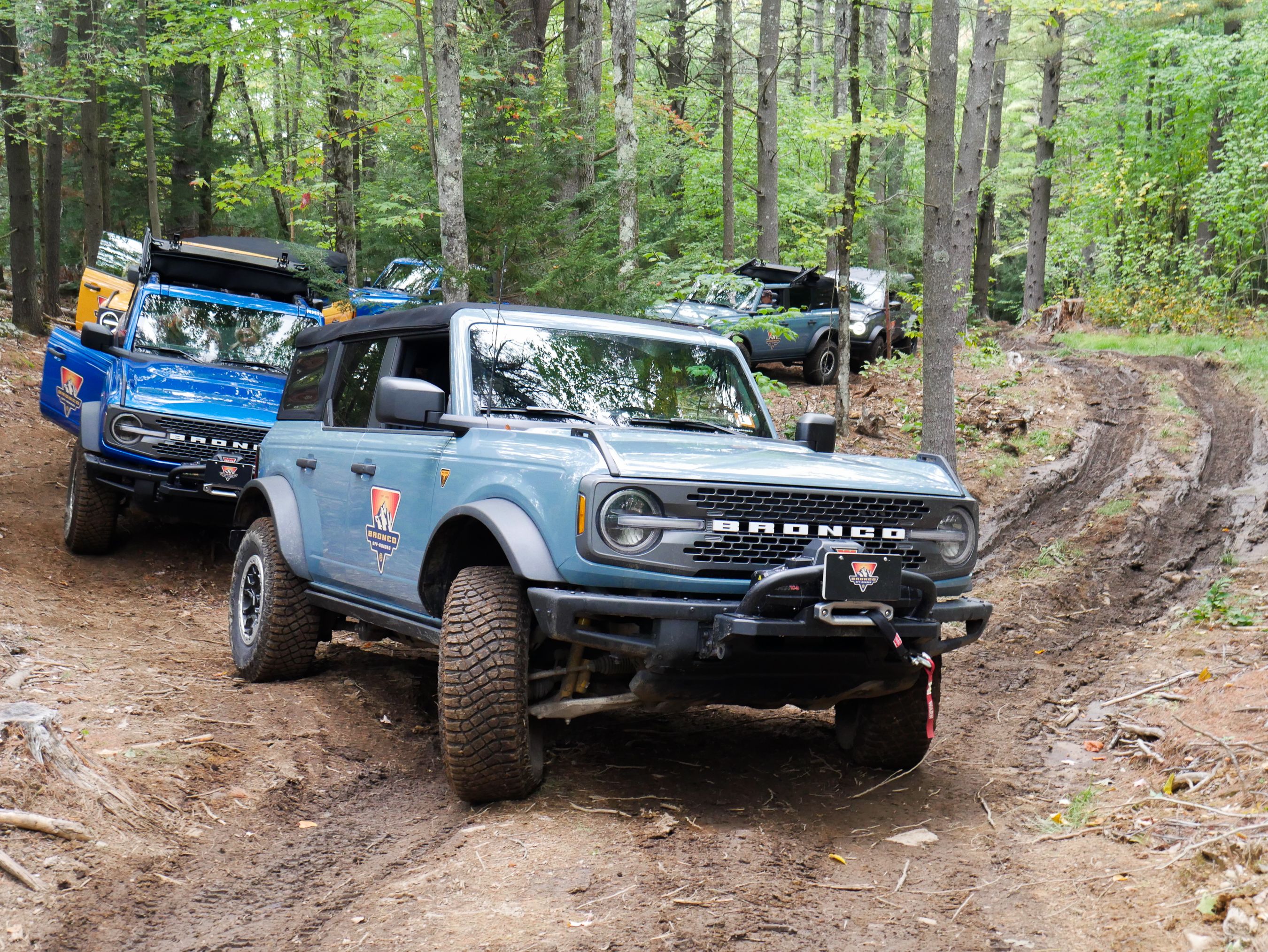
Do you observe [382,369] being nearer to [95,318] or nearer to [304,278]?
[304,278]

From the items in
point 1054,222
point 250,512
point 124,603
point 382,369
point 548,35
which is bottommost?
point 124,603

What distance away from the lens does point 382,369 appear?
578 centimetres

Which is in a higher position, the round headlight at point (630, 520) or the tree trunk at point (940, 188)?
the tree trunk at point (940, 188)

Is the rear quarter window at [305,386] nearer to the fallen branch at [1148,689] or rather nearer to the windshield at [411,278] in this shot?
the windshield at [411,278]

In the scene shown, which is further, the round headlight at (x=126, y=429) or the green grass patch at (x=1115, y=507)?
the green grass patch at (x=1115, y=507)

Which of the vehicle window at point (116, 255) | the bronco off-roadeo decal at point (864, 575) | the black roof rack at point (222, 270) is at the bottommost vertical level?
the bronco off-roadeo decal at point (864, 575)

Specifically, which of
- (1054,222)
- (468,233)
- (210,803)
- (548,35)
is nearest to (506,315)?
(210,803)

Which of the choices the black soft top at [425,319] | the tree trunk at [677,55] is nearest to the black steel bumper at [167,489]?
the black soft top at [425,319]

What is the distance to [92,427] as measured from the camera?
894cm

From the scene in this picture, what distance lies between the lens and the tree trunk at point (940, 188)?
9.88 m

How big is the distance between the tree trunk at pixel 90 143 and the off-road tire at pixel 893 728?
17.4m

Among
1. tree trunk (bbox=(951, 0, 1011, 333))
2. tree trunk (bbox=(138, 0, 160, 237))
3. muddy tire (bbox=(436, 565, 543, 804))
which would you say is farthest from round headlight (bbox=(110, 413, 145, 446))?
tree trunk (bbox=(138, 0, 160, 237))

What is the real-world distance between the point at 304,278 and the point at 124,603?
407 cm

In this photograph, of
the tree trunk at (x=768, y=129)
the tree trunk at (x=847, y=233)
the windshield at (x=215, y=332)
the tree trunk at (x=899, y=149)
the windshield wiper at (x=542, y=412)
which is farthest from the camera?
the tree trunk at (x=899, y=149)
